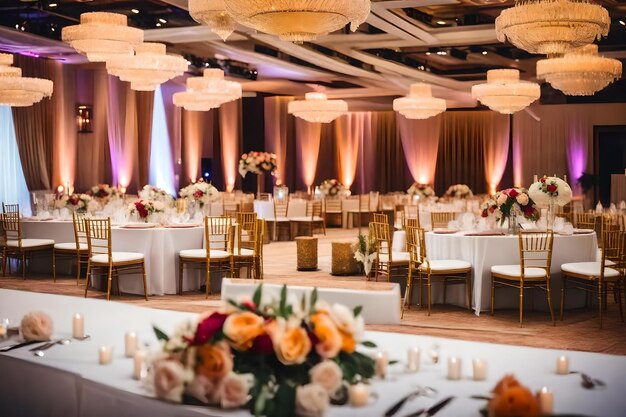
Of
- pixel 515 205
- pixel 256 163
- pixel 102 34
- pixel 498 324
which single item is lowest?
pixel 498 324

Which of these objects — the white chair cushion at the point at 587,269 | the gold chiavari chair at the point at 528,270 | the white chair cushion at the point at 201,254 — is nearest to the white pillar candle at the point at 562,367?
the gold chiavari chair at the point at 528,270

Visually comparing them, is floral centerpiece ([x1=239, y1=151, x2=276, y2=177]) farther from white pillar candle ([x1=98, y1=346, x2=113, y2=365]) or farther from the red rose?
the red rose

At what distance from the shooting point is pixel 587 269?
25.0 ft

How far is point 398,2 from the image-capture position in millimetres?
10156

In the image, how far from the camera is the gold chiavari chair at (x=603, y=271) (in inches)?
291

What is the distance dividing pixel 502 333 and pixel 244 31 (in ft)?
21.5

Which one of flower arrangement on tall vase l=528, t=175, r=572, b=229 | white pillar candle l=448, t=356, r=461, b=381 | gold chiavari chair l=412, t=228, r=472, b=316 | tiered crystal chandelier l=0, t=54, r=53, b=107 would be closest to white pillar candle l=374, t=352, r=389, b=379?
white pillar candle l=448, t=356, r=461, b=381

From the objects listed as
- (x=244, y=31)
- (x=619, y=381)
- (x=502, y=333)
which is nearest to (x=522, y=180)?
(x=244, y=31)

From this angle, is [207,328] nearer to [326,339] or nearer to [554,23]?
[326,339]

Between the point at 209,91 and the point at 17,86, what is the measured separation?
2793 millimetres

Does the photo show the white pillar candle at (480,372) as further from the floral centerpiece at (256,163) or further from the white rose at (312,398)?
the floral centerpiece at (256,163)

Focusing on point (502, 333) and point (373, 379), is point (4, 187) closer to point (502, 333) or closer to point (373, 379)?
point (502, 333)

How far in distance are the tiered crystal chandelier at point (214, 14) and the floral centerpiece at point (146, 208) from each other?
2.66 metres

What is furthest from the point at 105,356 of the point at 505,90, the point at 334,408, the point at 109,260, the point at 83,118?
the point at 83,118
